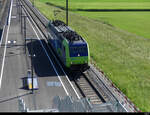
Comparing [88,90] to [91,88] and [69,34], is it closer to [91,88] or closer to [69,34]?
[91,88]

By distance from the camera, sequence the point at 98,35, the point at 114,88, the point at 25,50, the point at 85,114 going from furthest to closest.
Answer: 1. the point at 98,35
2. the point at 25,50
3. the point at 114,88
4. the point at 85,114

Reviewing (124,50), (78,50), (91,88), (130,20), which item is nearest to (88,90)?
(91,88)

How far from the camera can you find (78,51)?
35.0 meters

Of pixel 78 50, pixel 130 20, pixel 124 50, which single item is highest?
pixel 130 20

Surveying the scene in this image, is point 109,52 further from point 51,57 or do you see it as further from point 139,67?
point 51,57

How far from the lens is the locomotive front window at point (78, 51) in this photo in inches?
1371

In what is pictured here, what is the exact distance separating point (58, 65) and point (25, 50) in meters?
9.98

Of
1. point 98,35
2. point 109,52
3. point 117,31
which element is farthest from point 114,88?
point 117,31

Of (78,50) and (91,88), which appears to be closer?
(91,88)

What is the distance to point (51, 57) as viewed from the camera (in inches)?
1737

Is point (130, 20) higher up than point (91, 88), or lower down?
higher up

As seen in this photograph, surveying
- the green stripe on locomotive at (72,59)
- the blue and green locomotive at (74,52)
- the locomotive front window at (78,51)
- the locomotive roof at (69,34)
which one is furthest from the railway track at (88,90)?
the locomotive roof at (69,34)

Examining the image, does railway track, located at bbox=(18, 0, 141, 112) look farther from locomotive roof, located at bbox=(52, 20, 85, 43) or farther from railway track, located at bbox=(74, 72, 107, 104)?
locomotive roof, located at bbox=(52, 20, 85, 43)

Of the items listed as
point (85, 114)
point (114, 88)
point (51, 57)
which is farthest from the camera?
point (51, 57)
